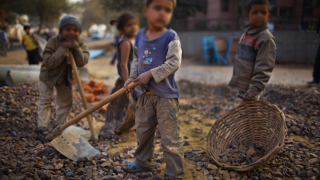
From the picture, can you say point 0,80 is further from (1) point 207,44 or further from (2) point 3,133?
(1) point 207,44

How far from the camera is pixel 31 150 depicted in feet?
9.12

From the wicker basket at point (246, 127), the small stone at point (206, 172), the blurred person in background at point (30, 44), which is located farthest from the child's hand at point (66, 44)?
the blurred person in background at point (30, 44)

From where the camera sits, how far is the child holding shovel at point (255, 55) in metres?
2.61

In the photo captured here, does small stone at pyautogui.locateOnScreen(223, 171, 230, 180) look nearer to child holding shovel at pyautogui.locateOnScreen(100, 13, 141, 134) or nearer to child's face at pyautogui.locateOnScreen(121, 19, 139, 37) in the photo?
child holding shovel at pyautogui.locateOnScreen(100, 13, 141, 134)

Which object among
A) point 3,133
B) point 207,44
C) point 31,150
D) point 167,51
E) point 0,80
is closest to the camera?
point 167,51

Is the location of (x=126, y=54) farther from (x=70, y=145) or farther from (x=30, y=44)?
(x=30, y=44)

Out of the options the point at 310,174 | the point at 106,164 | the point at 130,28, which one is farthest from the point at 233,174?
the point at 130,28

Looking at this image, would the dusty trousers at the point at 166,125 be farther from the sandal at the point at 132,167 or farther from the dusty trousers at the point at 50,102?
the dusty trousers at the point at 50,102

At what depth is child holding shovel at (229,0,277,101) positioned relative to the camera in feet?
8.57

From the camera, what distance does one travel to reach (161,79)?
206cm

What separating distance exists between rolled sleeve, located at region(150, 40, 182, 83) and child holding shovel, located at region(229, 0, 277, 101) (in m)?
1.09

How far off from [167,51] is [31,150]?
6.53ft

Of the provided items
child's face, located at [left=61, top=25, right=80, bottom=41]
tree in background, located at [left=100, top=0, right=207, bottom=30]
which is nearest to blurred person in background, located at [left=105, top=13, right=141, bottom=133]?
child's face, located at [left=61, top=25, right=80, bottom=41]

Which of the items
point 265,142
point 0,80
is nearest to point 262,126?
point 265,142
